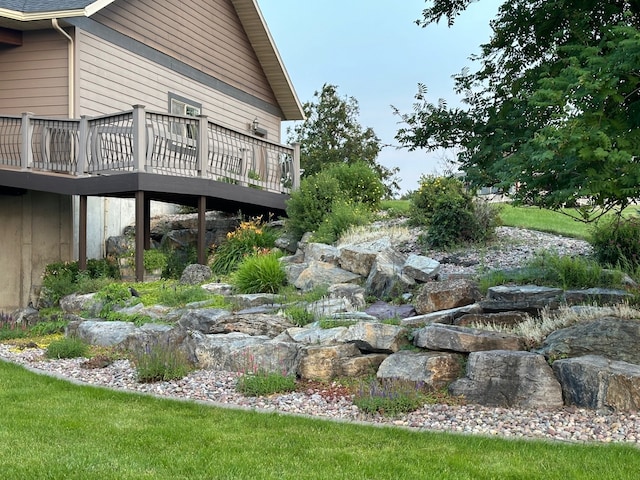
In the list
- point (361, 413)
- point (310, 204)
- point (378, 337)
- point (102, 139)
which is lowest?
point (361, 413)

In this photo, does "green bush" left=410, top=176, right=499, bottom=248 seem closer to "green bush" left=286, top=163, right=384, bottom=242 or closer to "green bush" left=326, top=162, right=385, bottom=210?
"green bush" left=286, top=163, right=384, bottom=242

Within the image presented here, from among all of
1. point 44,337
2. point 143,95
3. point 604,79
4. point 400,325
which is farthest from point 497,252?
point 143,95

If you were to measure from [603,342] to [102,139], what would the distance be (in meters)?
9.18

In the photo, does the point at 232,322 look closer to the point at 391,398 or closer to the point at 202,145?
the point at 391,398

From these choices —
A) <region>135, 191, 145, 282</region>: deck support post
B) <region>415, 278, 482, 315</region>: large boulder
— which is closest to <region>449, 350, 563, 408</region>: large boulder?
<region>415, 278, 482, 315</region>: large boulder

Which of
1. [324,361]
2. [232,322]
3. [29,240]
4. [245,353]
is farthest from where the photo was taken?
[29,240]

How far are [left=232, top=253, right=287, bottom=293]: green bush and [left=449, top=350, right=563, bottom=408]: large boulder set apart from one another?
411 cm

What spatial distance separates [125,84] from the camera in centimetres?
1434

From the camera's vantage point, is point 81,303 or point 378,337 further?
point 81,303

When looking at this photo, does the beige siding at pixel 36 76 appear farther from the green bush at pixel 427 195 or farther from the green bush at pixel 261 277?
the green bush at pixel 427 195

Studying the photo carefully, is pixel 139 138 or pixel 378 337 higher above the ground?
pixel 139 138

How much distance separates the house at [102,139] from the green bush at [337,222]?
6.86ft

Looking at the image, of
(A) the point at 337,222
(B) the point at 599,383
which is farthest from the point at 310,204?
(B) the point at 599,383

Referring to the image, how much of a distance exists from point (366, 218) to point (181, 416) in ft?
22.8
